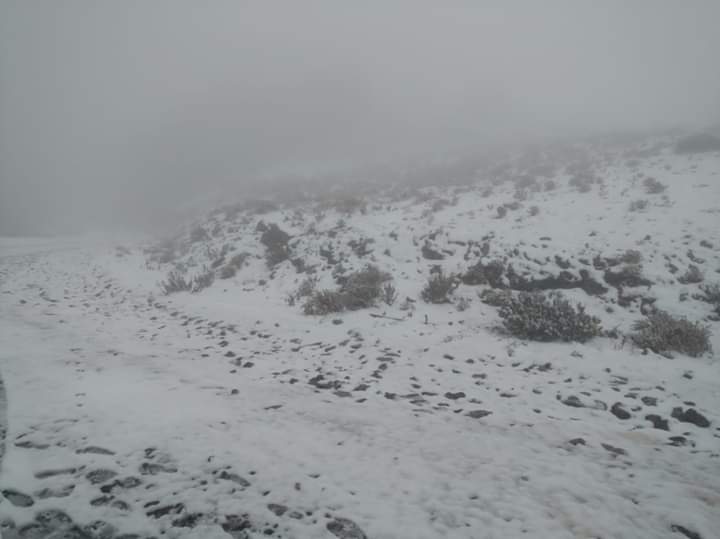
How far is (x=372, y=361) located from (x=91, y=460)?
358 centimetres

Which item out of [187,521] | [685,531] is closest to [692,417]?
[685,531]

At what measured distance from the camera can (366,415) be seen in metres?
4.09

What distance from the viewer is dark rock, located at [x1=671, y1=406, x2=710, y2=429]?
387 cm

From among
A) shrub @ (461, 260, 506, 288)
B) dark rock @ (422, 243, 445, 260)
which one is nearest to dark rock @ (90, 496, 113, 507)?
shrub @ (461, 260, 506, 288)

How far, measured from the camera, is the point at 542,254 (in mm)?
8406

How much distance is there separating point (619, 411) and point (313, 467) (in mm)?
3646

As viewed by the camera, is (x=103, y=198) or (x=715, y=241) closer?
(x=715, y=241)

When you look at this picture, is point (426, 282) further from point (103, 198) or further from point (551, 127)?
point (103, 198)

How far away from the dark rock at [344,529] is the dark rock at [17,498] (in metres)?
2.25

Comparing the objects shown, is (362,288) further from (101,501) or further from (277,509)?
(101,501)

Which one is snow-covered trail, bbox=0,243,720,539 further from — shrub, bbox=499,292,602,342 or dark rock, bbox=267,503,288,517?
shrub, bbox=499,292,602,342

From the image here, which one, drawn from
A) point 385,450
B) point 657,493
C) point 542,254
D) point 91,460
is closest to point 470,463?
point 385,450

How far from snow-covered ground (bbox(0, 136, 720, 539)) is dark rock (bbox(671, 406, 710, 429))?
0.36 feet

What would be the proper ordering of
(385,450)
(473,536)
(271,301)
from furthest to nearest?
(271,301)
(385,450)
(473,536)
